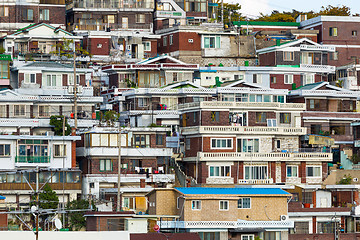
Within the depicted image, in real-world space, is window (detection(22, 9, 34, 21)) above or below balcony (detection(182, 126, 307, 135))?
above

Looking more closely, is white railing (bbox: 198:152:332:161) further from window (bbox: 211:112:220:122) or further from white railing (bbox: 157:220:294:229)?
white railing (bbox: 157:220:294:229)

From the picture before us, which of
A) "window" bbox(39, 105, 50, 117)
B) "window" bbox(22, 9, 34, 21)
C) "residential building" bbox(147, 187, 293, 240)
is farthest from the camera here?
"window" bbox(22, 9, 34, 21)

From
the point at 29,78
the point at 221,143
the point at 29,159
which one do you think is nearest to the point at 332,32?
the point at 221,143

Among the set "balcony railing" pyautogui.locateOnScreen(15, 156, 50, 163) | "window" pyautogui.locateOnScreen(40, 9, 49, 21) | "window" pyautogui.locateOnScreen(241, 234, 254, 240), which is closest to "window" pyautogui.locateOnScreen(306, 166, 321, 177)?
"window" pyautogui.locateOnScreen(241, 234, 254, 240)

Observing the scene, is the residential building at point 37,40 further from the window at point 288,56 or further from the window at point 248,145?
the window at point 248,145

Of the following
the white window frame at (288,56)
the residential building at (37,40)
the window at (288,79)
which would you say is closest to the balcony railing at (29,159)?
the residential building at (37,40)

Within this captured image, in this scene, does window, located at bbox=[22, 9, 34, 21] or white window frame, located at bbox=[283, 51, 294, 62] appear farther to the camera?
window, located at bbox=[22, 9, 34, 21]

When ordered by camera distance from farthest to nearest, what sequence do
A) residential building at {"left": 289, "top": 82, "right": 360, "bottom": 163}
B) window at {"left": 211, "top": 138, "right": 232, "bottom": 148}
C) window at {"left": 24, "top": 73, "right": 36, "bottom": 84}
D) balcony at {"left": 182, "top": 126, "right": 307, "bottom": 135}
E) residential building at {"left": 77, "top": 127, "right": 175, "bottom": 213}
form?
residential building at {"left": 289, "top": 82, "right": 360, "bottom": 163} < window at {"left": 24, "top": 73, "right": 36, "bottom": 84} < window at {"left": 211, "top": 138, "right": 232, "bottom": 148} < balcony at {"left": 182, "top": 126, "right": 307, "bottom": 135} < residential building at {"left": 77, "top": 127, "right": 175, "bottom": 213}
